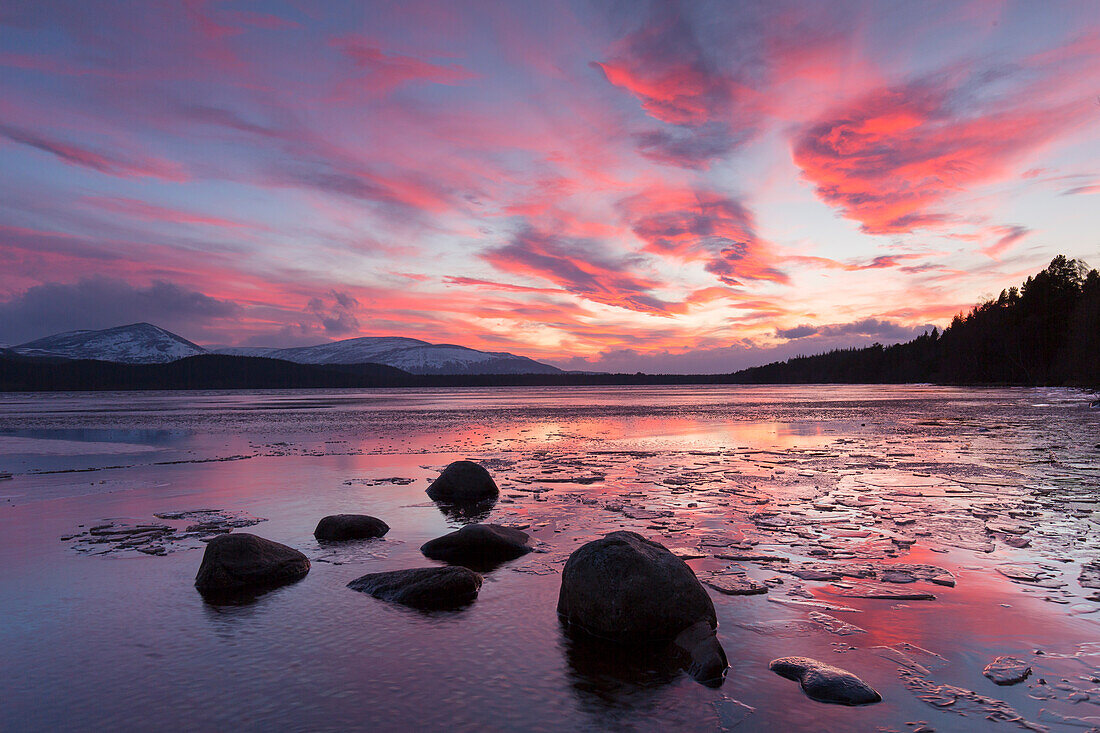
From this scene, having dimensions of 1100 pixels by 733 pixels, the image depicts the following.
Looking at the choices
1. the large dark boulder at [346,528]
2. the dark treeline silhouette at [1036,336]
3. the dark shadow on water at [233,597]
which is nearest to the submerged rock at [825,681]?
the dark shadow on water at [233,597]

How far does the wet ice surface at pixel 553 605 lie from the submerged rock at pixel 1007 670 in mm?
105

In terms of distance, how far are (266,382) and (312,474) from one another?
623ft

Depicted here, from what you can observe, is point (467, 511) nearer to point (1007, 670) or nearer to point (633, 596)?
point (633, 596)

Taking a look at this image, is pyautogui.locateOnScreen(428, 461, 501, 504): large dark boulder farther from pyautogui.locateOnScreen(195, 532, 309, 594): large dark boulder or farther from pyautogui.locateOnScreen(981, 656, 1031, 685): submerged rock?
pyautogui.locateOnScreen(981, 656, 1031, 685): submerged rock

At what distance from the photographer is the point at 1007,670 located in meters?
4.89

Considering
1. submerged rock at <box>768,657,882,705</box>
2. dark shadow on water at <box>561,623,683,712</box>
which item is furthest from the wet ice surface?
submerged rock at <box>768,657,882,705</box>

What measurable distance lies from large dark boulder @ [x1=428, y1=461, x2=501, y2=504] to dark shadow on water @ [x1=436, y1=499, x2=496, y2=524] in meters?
0.24

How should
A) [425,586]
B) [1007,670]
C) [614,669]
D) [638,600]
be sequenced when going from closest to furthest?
[1007,670] < [614,669] < [638,600] < [425,586]

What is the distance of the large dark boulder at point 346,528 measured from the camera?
31.8 ft

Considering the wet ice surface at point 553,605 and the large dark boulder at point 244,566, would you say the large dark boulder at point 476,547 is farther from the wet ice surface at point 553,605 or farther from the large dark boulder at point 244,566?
the large dark boulder at point 244,566

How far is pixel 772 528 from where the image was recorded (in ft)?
31.4

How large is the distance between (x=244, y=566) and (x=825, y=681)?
6.90 meters

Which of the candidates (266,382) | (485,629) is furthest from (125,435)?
(266,382)

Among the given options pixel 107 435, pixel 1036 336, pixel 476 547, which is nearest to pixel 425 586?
pixel 476 547
